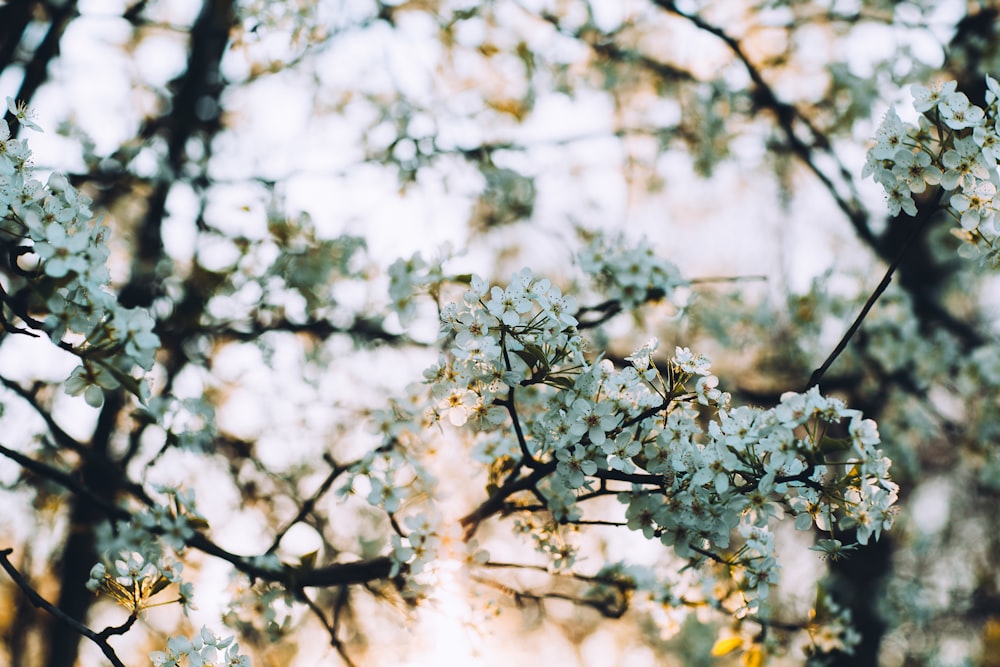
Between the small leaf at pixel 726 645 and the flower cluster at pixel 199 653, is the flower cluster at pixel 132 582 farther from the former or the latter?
the small leaf at pixel 726 645

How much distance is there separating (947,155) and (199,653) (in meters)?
2.38

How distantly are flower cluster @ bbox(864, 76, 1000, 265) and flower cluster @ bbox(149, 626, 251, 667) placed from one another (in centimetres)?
221

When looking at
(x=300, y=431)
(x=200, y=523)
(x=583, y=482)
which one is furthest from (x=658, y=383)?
(x=300, y=431)

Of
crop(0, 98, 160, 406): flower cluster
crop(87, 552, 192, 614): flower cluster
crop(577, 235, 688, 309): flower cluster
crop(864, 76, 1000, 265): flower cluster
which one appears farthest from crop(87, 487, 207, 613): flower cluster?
crop(864, 76, 1000, 265): flower cluster

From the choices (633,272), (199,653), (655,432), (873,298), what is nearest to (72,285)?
(199,653)

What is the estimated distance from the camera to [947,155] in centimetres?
202

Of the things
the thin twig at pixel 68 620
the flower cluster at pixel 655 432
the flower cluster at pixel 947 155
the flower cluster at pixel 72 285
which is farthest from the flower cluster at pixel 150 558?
the flower cluster at pixel 947 155

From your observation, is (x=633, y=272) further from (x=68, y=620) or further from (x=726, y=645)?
(x=68, y=620)

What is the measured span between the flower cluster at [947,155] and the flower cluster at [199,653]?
7.24ft

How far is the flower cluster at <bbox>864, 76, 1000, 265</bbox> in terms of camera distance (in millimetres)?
1977

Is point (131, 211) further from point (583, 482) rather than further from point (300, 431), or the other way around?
point (583, 482)

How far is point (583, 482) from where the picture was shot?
1.97 metres

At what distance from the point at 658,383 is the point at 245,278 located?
2501 millimetres

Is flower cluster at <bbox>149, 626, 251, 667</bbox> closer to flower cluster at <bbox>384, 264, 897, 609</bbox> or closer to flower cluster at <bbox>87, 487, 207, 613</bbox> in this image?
flower cluster at <bbox>87, 487, 207, 613</bbox>
